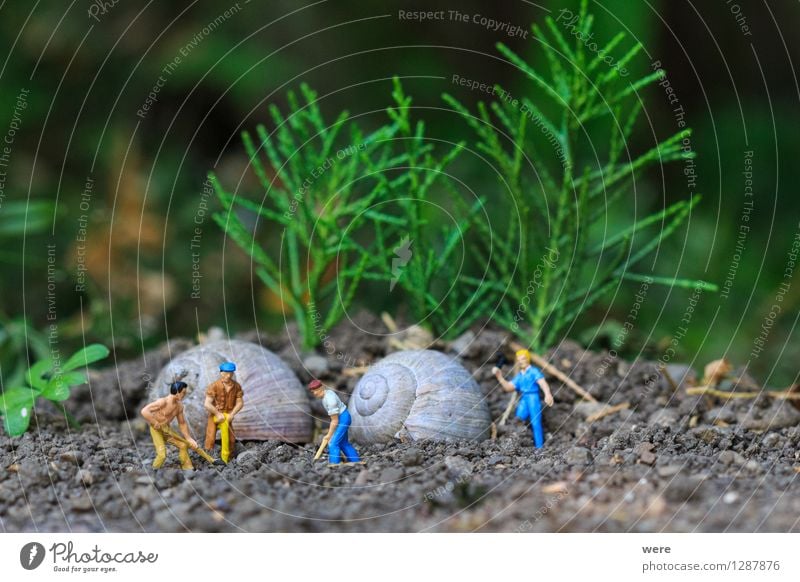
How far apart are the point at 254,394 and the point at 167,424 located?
0.67 ft

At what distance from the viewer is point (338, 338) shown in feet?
7.71

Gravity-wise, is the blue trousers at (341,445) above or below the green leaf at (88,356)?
below

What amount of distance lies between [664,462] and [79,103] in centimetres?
299

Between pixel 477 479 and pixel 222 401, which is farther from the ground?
pixel 222 401

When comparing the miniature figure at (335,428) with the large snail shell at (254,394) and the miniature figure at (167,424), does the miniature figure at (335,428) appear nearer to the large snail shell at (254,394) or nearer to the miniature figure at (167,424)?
the large snail shell at (254,394)

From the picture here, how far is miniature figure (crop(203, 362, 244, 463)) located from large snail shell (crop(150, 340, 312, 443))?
56mm

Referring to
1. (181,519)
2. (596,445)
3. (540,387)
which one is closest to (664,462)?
(596,445)

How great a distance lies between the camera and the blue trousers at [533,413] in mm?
1900

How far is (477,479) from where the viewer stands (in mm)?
1658

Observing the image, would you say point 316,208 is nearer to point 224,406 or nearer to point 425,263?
point 425,263

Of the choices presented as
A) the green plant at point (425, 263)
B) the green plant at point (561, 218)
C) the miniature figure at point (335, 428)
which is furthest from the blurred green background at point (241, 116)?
the miniature figure at point (335, 428)

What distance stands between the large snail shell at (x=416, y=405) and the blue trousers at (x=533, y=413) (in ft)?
0.28

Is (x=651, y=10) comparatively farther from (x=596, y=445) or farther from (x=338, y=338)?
(x=596, y=445)

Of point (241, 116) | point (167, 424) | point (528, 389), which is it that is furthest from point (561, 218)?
point (241, 116)
